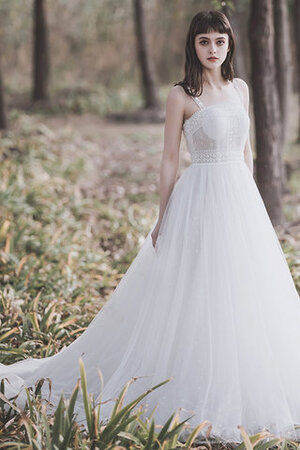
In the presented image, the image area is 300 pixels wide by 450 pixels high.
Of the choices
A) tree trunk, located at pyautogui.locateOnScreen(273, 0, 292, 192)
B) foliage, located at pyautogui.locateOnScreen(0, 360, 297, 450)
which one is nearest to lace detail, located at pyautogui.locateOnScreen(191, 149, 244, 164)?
foliage, located at pyautogui.locateOnScreen(0, 360, 297, 450)

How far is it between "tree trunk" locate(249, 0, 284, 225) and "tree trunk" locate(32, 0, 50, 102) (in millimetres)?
9606

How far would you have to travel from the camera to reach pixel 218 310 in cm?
300

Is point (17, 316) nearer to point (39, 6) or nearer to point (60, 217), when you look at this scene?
point (60, 217)

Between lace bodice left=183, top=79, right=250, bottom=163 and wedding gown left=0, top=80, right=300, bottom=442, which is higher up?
lace bodice left=183, top=79, right=250, bottom=163

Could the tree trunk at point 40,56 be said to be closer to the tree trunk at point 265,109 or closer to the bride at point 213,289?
the tree trunk at point 265,109

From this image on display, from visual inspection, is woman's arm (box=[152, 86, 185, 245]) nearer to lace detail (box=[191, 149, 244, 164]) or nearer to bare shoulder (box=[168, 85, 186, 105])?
bare shoulder (box=[168, 85, 186, 105])

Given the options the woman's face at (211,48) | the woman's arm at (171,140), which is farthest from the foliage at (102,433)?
the woman's face at (211,48)

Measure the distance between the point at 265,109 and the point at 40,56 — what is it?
1004cm

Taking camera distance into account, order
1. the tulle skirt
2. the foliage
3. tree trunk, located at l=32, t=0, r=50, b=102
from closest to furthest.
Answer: the foliage < the tulle skirt < tree trunk, located at l=32, t=0, r=50, b=102

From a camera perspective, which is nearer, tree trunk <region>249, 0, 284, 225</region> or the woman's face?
the woman's face

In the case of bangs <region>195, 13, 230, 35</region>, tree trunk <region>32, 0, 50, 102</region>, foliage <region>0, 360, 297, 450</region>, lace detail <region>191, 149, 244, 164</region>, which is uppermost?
tree trunk <region>32, 0, 50, 102</region>

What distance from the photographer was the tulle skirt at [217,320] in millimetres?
2918

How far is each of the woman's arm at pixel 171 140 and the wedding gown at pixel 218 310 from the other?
5 cm

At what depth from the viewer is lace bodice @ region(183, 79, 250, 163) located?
120 inches
